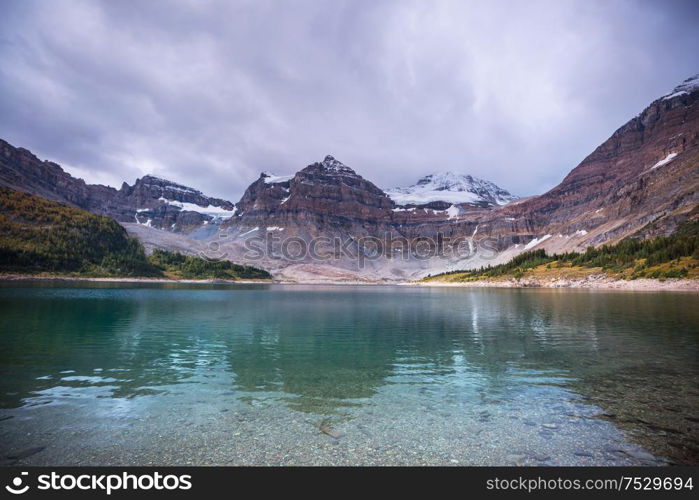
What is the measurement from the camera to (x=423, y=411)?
16031mm

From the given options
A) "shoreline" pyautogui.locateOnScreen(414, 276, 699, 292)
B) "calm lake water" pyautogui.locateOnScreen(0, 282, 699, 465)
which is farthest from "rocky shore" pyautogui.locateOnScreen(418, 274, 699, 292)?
"calm lake water" pyautogui.locateOnScreen(0, 282, 699, 465)

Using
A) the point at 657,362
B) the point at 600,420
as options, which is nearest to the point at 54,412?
the point at 600,420

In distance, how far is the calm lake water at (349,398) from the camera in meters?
12.0

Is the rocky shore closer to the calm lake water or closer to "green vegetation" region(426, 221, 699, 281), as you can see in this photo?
"green vegetation" region(426, 221, 699, 281)

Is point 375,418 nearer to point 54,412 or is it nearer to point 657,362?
point 54,412

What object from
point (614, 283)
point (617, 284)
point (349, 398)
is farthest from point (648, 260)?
point (349, 398)

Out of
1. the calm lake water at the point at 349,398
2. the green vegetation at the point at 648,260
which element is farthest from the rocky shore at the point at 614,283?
the calm lake water at the point at 349,398

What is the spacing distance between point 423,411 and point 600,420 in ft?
22.3

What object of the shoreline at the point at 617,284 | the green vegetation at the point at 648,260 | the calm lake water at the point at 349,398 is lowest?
the calm lake water at the point at 349,398

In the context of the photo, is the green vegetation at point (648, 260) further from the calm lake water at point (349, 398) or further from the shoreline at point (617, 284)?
the calm lake water at point (349, 398)

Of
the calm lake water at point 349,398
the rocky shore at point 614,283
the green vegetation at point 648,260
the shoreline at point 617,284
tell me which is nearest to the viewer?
the calm lake water at point 349,398

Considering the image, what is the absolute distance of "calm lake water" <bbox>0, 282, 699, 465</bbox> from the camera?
39.4 feet

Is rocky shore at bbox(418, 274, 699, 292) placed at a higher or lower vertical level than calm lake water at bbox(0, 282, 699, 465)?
higher

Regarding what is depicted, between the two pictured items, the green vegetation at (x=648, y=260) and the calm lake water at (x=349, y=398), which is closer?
the calm lake water at (x=349, y=398)
